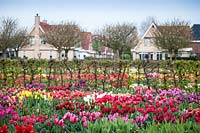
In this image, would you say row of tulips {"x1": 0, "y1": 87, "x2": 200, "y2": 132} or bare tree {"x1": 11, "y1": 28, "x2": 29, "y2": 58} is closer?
row of tulips {"x1": 0, "y1": 87, "x2": 200, "y2": 132}

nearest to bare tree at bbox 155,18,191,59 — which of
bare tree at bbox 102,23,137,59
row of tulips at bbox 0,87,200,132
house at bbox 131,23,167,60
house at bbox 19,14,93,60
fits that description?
bare tree at bbox 102,23,137,59

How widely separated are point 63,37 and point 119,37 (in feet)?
32.2

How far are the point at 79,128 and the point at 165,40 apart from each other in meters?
42.2

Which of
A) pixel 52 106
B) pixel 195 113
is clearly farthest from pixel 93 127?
pixel 52 106

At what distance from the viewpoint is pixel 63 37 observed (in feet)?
168

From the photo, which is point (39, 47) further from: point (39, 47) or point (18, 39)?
point (18, 39)

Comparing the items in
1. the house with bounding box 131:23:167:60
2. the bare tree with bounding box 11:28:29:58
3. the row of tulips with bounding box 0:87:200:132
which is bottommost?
the row of tulips with bounding box 0:87:200:132

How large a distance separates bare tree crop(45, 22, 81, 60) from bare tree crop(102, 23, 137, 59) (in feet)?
17.3

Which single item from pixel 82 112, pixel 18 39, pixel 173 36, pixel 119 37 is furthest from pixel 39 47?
pixel 82 112

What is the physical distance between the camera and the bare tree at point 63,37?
5122 centimetres

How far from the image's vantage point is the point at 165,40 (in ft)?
150

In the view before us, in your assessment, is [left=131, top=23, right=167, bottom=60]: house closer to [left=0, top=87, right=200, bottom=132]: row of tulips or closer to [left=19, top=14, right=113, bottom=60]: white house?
[left=19, top=14, right=113, bottom=60]: white house

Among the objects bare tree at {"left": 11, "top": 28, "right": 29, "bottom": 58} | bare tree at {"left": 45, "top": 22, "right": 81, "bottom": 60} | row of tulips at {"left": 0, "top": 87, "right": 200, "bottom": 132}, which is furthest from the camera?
bare tree at {"left": 45, "top": 22, "right": 81, "bottom": 60}

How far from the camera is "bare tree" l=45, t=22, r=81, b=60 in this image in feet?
168
